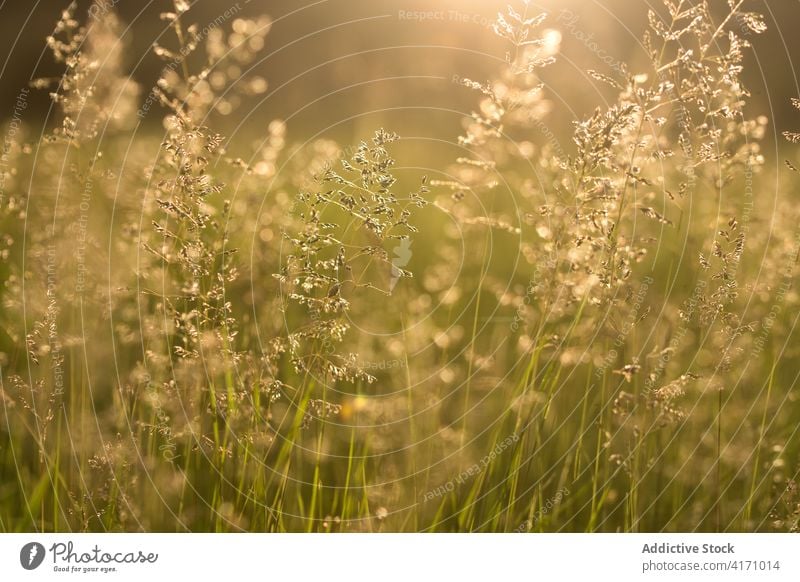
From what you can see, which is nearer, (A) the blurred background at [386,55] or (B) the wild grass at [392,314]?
(B) the wild grass at [392,314]

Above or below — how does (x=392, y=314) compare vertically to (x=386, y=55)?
below

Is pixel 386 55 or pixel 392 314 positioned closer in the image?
pixel 392 314

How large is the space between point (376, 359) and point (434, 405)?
0.18 metres

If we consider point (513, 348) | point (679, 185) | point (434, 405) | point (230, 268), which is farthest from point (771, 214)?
point (230, 268)

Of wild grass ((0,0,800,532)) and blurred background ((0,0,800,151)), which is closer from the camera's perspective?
wild grass ((0,0,800,532))

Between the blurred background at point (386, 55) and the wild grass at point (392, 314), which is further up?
the blurred background at point (386, 55)

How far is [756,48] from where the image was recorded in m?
2.10

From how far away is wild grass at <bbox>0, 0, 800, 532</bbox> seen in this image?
180 cm

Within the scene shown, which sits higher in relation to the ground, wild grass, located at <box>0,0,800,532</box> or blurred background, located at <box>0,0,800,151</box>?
blurred background, located at <box>0,0,800,151</box>

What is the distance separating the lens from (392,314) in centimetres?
194

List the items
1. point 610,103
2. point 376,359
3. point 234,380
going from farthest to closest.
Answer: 1. point 610,103
2. point 376,359
3. point 234,380

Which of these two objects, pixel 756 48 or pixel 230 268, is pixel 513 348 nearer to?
pixel 230 268

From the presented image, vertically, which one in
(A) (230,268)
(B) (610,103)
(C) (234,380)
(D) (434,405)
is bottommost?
(D) (434,405)

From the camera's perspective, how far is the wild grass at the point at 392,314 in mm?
1802
